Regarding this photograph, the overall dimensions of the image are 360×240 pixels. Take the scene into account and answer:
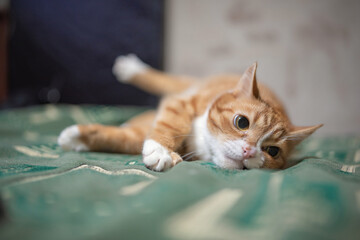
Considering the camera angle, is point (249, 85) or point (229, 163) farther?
point (249, 85)

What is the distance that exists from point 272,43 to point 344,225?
2.34 meters

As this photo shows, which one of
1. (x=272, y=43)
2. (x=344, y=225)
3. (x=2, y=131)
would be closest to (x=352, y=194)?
(x=344, y=225)

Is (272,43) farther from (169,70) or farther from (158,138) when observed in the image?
(158,138)

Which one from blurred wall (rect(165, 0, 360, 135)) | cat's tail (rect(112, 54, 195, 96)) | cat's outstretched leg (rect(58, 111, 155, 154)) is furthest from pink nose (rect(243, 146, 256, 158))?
blurred wall (rect(165, 0, 360, 135))

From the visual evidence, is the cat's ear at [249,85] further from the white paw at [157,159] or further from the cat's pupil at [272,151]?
the white paw at [157,159]

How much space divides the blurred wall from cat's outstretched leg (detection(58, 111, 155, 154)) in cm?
174

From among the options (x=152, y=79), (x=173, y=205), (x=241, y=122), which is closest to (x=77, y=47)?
(x=152, y=79)

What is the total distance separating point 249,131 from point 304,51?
75.9 inches

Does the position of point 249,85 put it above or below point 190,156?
above

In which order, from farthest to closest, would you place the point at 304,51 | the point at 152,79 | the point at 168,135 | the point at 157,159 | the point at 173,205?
the point at 304,51
the point at 152,79
the point at 168,135
the point at 157,159
the point at 173,205

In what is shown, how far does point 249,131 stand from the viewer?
959 mm

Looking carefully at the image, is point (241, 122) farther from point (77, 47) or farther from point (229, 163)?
point (77, 47)

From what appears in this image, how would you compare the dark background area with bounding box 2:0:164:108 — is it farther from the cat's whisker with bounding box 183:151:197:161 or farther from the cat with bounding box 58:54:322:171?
the cat's whisker with bounding box 183:151:197:161

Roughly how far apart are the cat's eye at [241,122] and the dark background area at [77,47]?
1.85 meters
